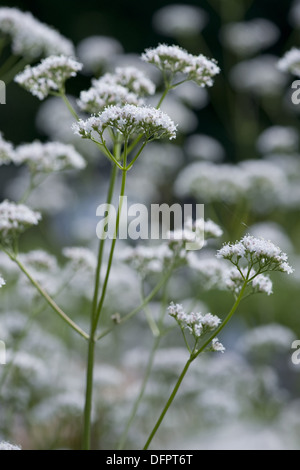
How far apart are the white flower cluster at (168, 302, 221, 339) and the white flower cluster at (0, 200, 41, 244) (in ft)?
1.71

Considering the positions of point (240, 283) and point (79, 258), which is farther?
point (79, 258)

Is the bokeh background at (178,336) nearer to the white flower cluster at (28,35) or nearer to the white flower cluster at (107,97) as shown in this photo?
the white flower cluster at (107,97)

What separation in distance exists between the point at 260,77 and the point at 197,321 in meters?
3.57

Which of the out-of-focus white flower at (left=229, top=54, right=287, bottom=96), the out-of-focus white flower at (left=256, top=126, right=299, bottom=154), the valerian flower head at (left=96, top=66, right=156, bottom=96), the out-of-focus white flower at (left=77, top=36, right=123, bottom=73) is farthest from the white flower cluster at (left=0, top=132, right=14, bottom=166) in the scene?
the out-of-focus white flower at (left=229, top=54, right=287, bottom=96)

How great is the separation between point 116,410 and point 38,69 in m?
1.66

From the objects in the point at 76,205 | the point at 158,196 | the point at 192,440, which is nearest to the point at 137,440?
the point at 192,440

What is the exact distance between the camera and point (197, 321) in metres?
1.49

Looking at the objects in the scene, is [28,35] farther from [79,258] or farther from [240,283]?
[240,283]

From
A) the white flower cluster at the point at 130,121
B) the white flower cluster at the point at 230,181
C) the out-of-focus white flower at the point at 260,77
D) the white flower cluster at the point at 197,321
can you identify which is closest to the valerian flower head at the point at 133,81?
the white flower cluster at the point at 130,121

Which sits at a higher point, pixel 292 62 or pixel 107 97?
pixel 292 62

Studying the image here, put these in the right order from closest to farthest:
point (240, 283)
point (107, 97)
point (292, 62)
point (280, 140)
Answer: point (240, 283) → point (107, 97) → point (292, 62) → point (280, 140)

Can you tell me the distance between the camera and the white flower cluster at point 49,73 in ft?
5.88

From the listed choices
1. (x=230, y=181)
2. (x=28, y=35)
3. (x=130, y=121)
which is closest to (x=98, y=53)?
(x=230, y=181)

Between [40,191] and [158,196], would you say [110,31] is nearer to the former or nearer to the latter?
[158,196]
